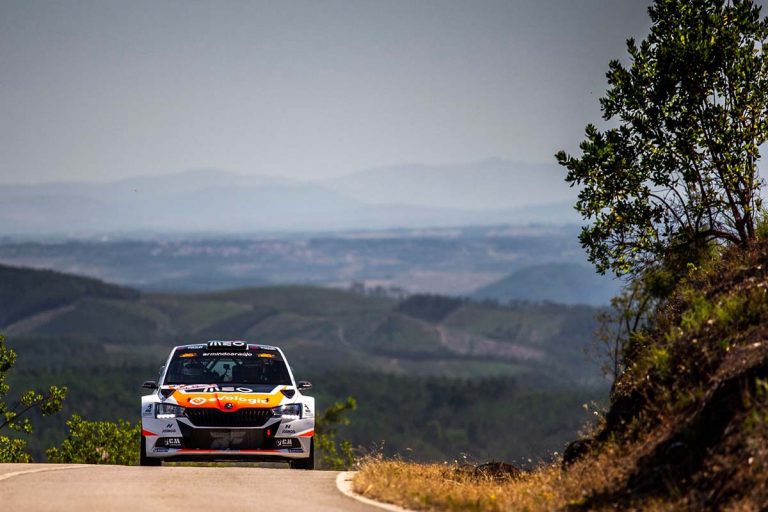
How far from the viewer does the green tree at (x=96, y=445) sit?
131 ft

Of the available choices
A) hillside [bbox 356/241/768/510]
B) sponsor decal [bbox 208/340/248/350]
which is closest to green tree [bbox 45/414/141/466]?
sponsor decal [bbox 208/340/248/350]

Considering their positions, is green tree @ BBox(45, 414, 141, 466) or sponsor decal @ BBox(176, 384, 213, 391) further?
green tree @ BBox(45, 414, 141, 466)

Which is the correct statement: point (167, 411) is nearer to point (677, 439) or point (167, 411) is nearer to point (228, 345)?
point (228, 345)

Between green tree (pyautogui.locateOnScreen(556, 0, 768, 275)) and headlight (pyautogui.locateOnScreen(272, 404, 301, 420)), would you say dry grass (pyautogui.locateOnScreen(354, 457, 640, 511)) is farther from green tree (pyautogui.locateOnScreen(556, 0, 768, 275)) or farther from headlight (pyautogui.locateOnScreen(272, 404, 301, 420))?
green tree (pyautogui.locateOnScreen(556, 0, 768, 275))

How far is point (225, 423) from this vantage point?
17172 millimetres

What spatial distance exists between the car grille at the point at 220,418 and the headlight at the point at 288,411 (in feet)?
0.86

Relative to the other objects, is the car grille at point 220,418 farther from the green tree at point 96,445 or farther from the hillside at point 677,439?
the green tree at point 96,445

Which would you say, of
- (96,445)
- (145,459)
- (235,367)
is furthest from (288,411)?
(96,445)

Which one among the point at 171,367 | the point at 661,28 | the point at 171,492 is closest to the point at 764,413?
the point at 171,492

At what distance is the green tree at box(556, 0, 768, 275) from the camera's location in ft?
67.9

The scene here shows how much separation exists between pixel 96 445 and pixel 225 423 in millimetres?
24829

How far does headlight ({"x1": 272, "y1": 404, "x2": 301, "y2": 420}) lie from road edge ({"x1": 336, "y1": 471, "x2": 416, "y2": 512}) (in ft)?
4.49

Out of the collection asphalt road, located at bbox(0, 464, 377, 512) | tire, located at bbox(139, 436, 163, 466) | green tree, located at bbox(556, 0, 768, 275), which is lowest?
tire, located at bbox(139, 436, 163, 466)

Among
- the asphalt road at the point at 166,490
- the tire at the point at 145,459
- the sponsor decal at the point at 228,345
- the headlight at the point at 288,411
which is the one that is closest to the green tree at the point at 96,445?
the sponsor decal at the point at 228,345
